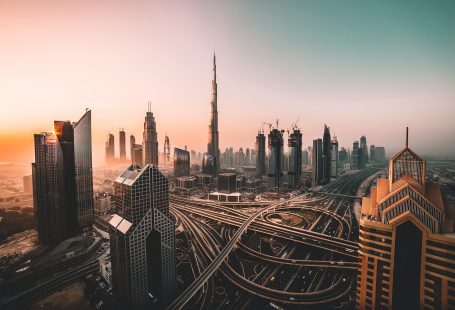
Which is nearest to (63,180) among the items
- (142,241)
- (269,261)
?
(142,241)

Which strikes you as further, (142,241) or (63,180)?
(63,180)

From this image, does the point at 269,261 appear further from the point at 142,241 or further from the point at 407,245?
the point at 407,245

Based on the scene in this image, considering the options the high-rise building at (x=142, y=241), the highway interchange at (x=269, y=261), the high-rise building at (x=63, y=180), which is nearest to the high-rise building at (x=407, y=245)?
the highway interchange at (x=269, y=261)

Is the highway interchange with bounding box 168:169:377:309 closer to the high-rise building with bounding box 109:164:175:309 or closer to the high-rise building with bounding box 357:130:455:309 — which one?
the high-rise building with bounding box 109:164:175:309

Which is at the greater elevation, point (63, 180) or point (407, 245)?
point (63, 180)

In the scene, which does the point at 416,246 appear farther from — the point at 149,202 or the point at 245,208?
the point at 245,208

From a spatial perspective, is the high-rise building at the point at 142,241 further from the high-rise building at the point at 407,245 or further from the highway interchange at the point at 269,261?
the high-rise building at the point at 407,245

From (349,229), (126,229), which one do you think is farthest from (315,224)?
(126,229)
